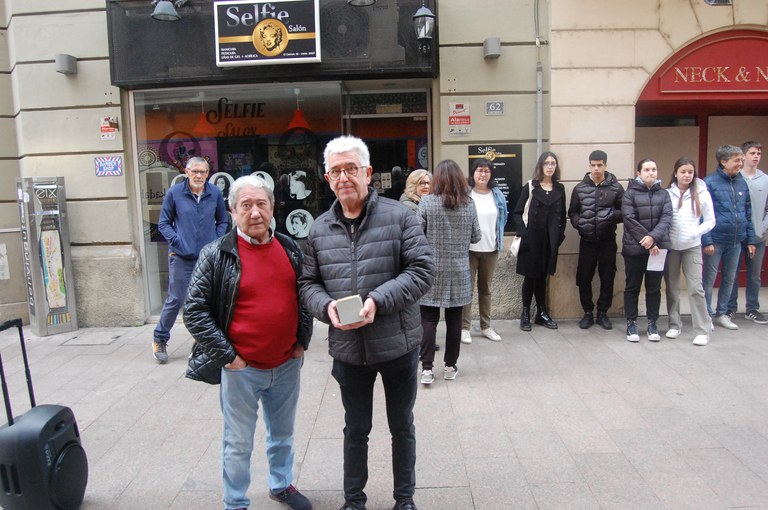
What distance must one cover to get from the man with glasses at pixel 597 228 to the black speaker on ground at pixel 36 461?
5265mm

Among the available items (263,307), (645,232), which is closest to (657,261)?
(645,232)

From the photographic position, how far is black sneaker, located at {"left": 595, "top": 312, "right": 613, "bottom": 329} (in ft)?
21.5

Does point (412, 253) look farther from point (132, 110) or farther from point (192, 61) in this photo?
point (132, 110)

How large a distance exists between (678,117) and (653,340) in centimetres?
352

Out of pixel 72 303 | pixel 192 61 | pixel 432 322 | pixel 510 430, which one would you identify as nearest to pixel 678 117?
Result: pixel 432 322

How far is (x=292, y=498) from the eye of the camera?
3.15 m

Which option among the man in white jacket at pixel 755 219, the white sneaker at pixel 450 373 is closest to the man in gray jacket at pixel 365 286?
the white sneaker at pixel 450 373

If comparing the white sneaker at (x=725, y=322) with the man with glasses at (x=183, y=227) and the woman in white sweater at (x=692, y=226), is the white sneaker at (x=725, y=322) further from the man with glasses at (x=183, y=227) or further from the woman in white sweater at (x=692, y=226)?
the man with glasses at (x=183, y=227)

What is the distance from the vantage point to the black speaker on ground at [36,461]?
9.24 ft

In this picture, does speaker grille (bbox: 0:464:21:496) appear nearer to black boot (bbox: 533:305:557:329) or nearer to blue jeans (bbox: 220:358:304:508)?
blue jeans (bbox: 220:358:304:508)

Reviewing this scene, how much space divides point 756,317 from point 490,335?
3.23m

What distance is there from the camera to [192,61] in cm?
675

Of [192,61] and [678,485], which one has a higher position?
[192,61]

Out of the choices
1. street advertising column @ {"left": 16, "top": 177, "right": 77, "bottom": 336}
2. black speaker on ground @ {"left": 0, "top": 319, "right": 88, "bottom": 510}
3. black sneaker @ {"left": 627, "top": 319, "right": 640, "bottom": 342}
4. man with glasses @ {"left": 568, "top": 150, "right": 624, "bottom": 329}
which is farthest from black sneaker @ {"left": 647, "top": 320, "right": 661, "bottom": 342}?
street advertising column @ {"left": 16, "top": 177, "right": 77, "bottom": 336}
